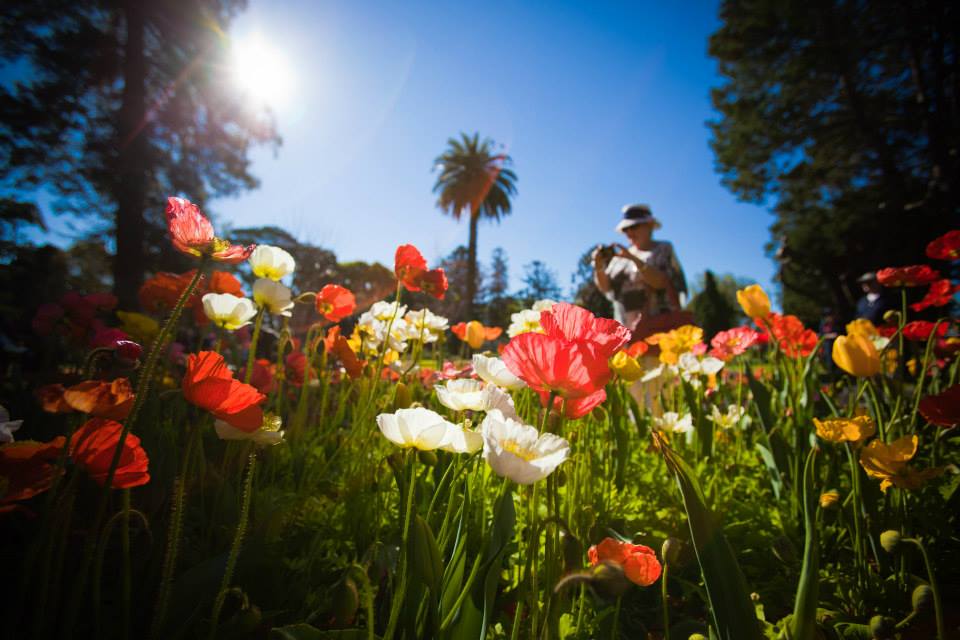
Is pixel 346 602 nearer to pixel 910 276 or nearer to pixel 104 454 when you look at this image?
pixel 104 454

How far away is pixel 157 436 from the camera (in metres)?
0.93

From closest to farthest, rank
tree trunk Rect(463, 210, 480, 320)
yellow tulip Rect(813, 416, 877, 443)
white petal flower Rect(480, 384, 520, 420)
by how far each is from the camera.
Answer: white petal flower Rect(480, 384, 520, 420) < yellow tulip Rect(813, 416, 877, 443) < tree trunk Rect(463, 210, 480, 320)

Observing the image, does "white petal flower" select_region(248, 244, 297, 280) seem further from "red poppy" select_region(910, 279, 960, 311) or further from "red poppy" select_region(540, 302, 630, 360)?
"red poppy" select_region(910, 279, 960, 311)

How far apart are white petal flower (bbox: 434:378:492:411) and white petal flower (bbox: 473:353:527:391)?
4cm

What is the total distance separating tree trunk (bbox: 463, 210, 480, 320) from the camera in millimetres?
16094

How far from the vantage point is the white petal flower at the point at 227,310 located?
35.5 inches

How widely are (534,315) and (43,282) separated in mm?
4373

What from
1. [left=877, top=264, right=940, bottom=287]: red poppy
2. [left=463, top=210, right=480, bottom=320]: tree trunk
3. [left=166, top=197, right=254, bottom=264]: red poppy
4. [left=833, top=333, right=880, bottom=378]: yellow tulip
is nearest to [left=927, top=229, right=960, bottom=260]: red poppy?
[left=877, top=264, right=940, bottom=287]: red poppy

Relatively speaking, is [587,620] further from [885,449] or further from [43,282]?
[43,282]

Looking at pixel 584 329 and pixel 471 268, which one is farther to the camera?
pixel 471 268

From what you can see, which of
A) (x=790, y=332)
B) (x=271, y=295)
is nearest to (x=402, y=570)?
(x=271, y=295)

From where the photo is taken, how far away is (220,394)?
54 centimetres

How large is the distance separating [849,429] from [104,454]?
1240 mm

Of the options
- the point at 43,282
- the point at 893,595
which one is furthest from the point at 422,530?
the point at 43,282
